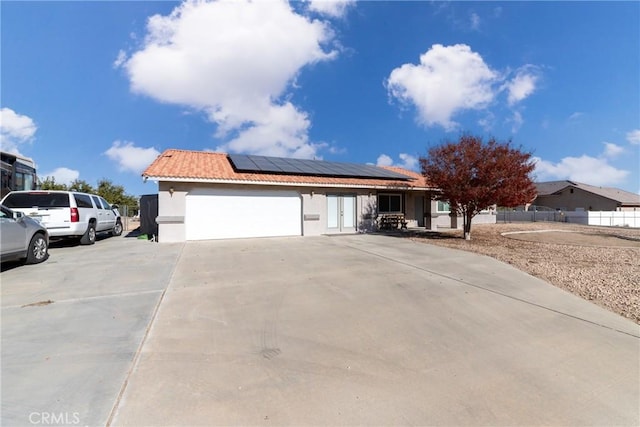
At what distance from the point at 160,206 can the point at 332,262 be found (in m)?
7.92

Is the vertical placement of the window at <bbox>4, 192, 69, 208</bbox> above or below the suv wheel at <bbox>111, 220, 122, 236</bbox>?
above

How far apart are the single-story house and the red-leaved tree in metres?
2.24

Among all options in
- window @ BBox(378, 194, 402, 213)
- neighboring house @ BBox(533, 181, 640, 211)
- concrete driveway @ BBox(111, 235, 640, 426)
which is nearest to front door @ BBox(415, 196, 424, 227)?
window @ BBox(378, 194, 402, 213)

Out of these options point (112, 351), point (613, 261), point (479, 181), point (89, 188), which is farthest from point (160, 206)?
point (89, 188)

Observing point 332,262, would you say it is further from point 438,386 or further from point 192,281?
point 438,386

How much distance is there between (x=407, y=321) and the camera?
427cm

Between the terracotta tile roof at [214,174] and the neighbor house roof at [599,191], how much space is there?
36.3 metres

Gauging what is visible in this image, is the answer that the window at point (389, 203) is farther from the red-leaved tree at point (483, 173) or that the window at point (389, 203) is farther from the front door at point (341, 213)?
the red-leaved tree at point (483, 173)

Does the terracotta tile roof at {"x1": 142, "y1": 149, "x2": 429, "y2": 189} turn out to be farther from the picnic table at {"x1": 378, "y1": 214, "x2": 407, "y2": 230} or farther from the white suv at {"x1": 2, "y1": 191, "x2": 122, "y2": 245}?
the white suv at {"x1": 2, "y1": 191, "x2": 122, "y2": 245}

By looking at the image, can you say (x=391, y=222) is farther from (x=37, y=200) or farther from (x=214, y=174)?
(x=37, y=200)

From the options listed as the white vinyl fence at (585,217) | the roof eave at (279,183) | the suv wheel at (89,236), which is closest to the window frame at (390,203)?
the roof eave at (279,183)

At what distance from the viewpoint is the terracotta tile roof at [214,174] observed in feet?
39.9

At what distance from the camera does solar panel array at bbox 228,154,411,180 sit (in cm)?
1471

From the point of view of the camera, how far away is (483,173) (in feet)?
40.0
